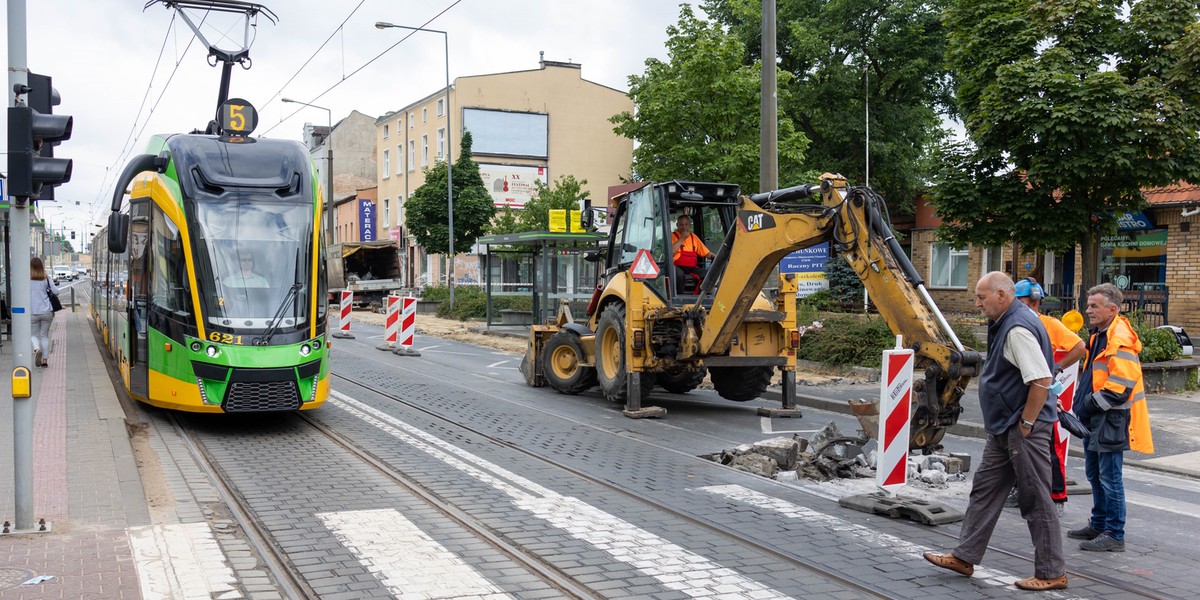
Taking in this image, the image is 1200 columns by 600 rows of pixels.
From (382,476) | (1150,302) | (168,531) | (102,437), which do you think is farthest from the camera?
(1150,302)

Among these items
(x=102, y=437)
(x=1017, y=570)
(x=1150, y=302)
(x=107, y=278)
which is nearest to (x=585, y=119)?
(x=1150, y=302)

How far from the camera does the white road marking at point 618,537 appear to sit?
18.2 ft

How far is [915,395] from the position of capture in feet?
24.7

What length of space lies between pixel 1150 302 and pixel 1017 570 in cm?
1954

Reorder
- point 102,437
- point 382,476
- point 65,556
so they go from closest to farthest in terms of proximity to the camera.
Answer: point 65,556 < point 382,476 < point 102,437

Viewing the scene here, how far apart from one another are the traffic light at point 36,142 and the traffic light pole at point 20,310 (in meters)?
0.13

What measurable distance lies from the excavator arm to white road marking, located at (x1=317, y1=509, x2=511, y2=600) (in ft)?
12.1

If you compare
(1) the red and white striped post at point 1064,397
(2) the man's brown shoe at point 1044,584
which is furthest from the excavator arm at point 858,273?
(2) the man's brown shoe at point 1044,584

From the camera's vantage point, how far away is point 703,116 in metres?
23.4

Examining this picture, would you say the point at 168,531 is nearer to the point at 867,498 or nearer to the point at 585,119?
the point at 867,498

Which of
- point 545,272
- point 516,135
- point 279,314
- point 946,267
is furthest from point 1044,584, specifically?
point 516,135

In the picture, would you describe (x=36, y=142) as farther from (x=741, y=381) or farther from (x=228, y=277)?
(x=741, y=381)

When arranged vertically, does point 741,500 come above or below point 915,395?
below

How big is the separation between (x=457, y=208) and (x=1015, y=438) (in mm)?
34104
